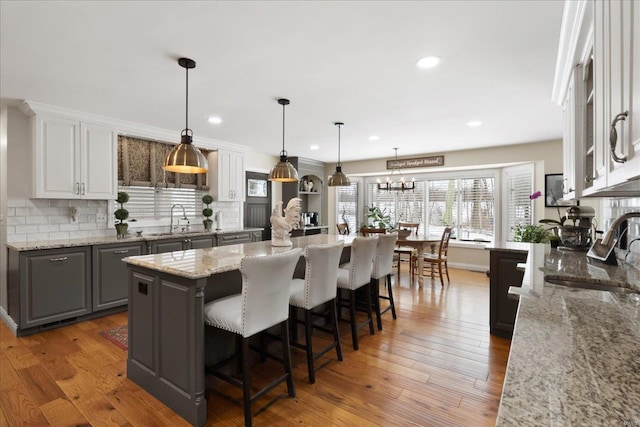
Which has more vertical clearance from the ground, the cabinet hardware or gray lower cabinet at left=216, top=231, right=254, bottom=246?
the cabinet hardware

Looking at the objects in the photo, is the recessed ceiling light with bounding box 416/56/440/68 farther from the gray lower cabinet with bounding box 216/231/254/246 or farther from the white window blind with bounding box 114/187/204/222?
the white window blind with bounding box 114/187/204/222

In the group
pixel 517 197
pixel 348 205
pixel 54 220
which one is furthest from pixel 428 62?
pixel 348 205

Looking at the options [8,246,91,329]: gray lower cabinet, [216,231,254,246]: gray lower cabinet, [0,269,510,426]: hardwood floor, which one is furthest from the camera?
[216,231,254,246]: gray lower cabinet

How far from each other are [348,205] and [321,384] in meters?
5.98

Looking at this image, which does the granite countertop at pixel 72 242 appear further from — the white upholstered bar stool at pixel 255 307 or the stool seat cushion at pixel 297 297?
the stool seat cushion at pixel 297 297

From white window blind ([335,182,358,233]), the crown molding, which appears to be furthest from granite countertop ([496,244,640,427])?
white window blind ([335,182,358,233])

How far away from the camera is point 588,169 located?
1987 millimetres

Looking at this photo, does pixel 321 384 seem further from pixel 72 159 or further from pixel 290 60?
pixel 72 159

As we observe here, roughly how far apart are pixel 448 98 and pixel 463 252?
4.31m

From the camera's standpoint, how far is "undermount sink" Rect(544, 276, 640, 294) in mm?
1556

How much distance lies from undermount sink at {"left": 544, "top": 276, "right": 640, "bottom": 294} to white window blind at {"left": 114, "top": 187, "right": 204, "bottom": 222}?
492 centimetres

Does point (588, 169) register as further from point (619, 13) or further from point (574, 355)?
point (574, 355)

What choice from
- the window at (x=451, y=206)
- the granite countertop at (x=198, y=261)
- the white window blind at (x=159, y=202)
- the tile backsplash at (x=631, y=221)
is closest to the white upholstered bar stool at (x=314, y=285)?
the granite countertop at (x=198, y=261)

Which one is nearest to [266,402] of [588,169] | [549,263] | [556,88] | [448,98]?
[549,263]
